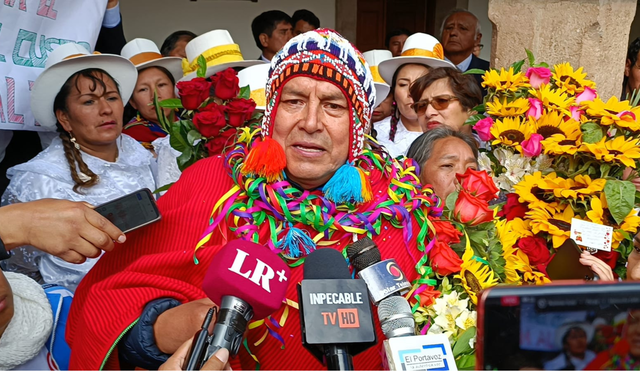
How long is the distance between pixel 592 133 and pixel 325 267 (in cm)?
161

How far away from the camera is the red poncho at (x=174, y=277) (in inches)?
72.4

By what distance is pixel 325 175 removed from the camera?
212 centimetres

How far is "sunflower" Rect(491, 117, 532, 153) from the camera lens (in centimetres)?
258

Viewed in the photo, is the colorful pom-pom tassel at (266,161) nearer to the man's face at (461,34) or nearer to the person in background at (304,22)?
the man's face at (461,34)

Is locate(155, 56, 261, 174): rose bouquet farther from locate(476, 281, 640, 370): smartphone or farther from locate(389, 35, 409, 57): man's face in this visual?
locate(389, 35, 409, 57): man's face

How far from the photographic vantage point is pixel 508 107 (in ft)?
8.84

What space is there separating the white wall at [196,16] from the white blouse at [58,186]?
4693mm

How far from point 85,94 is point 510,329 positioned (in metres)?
3.18

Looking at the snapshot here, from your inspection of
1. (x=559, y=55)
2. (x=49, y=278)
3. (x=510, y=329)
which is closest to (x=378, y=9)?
(x=559, y=55)

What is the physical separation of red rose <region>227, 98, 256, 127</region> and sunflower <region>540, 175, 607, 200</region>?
1461 mm

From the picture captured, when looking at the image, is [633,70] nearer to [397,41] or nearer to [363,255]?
[397,41]

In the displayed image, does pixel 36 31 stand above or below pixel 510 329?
above

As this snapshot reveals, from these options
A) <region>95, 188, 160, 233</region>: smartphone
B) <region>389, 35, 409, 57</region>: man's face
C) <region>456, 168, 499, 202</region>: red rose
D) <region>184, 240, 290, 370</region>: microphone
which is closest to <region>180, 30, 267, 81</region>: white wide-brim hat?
<region>95, 188, 160, 233</region>: smartphone

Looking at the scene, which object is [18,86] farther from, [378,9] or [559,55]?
[378,9]
